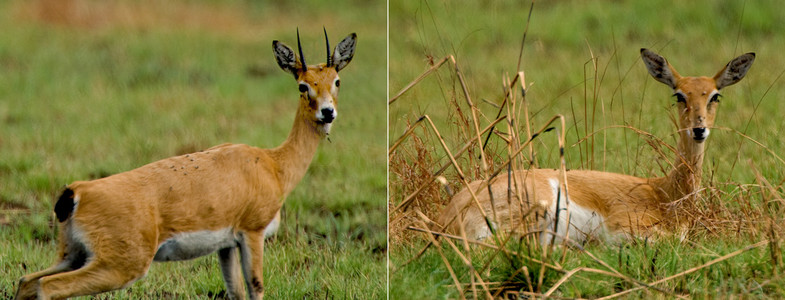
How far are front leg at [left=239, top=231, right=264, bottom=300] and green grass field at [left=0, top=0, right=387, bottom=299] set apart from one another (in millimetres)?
311

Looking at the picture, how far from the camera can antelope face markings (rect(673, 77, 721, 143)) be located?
6.19m

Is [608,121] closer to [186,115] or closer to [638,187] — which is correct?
[638,187]

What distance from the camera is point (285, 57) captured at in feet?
17.2

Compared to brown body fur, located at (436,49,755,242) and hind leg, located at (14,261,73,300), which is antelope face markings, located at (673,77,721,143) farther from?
hind leg, located at (14,261,73,300)

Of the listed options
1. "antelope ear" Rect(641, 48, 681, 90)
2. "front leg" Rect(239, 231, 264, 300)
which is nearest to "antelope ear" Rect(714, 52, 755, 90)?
"antelope ear" Rect(641, 48, 681, 90)

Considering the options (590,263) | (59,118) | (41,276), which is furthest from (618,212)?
(59,118)

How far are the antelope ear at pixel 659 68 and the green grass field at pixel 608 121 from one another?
1.04 feet

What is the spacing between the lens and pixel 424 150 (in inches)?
247

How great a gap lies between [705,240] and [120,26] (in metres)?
10.8

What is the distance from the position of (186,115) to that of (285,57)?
17.3 ft

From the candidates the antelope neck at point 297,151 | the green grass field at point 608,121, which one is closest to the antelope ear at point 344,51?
the antelope neck at point 297,151

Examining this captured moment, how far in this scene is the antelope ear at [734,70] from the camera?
6.41 m

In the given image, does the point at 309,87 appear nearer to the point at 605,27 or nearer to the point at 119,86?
the point at 119,86

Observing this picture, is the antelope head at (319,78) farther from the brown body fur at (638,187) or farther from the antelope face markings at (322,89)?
the brown body fur at (638,187)
